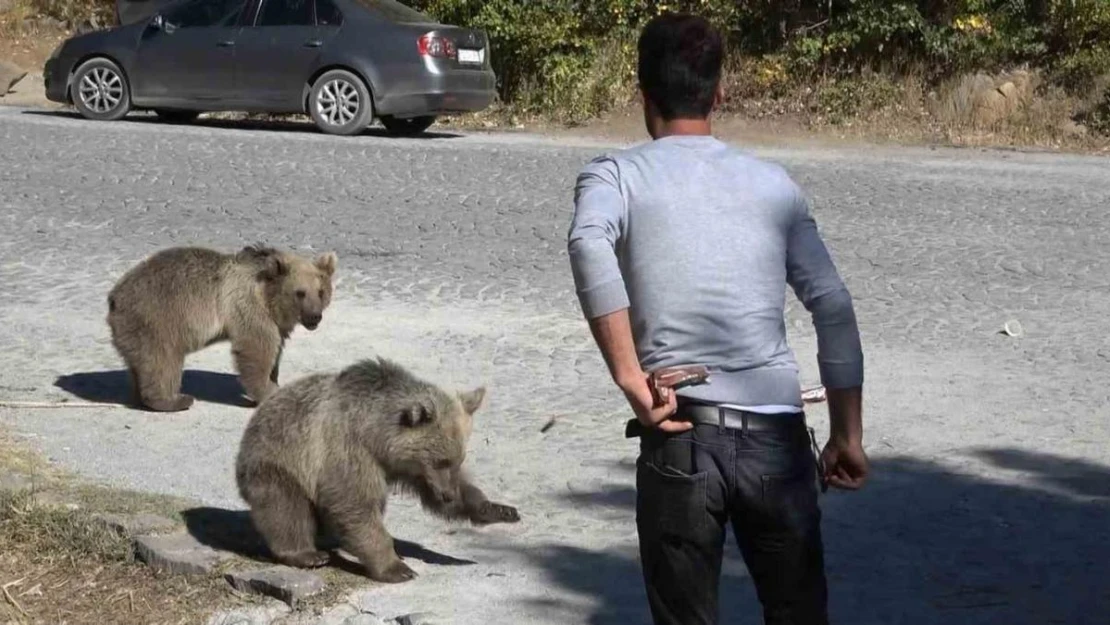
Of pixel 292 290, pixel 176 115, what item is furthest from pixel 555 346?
pixel 176 115

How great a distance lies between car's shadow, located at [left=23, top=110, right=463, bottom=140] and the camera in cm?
2100

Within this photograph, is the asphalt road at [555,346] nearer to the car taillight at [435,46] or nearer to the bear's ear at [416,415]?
the bear's ear at [416,415]

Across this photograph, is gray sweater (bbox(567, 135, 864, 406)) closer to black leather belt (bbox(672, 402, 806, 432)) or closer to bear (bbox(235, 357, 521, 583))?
black leather belt (bbox(672, 402, 806, 432))

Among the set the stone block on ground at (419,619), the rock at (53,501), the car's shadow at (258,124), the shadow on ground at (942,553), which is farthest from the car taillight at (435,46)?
the stone block on ground at (419,619)

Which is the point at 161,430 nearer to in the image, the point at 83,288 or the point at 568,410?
the point at 568,410

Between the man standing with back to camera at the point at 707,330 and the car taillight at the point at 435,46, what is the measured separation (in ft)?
54.7

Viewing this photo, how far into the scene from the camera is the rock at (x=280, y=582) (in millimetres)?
5824

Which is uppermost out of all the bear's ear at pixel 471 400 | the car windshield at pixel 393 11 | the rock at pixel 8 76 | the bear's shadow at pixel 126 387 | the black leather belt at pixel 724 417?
the car windshield at pixel 393 11

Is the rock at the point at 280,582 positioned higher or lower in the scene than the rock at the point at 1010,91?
lower

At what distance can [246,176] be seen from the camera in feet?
53.1

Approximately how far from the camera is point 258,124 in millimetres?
22172

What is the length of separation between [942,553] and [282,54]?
15.9m

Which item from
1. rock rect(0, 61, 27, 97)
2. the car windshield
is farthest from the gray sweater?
rock rect(0, 61, 27, 97)

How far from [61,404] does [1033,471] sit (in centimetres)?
495
